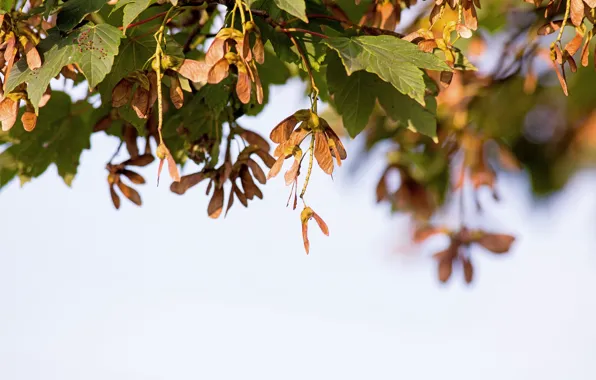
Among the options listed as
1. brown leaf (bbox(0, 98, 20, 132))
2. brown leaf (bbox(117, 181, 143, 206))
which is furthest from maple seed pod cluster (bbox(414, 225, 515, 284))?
brown leaf (bbox(0, 98, 20, 132))

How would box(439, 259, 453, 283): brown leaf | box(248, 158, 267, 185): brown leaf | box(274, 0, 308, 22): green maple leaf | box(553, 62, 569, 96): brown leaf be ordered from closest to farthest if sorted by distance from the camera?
box(274, 0, 308, 22): green maple leaf, box(553, 62, 569, 96): brown leaf, box(248, 158, 267, 185): brown leaf, box(439, 259, 453, 283): brown leaf

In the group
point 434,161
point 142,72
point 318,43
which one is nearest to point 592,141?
point 434,161

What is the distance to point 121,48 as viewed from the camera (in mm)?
1505

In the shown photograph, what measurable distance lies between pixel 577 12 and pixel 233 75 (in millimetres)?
588

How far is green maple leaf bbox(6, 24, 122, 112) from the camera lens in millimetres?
1380

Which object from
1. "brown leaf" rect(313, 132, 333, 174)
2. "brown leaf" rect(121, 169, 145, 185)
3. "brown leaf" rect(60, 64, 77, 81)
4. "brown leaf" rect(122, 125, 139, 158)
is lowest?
"brown leaf" rect(313, 132, 333, 174)

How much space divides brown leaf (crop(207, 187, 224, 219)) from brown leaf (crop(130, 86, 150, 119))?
28cm

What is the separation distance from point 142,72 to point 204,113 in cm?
31

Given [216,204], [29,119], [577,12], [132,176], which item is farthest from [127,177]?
[577,12]

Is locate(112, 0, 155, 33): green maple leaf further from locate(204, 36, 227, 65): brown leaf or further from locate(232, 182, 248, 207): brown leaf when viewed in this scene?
locate(232, 182, 248, 207): brown leaf

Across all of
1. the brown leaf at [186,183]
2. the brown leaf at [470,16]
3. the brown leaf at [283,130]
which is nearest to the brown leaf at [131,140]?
the brown leaf at [186,183]

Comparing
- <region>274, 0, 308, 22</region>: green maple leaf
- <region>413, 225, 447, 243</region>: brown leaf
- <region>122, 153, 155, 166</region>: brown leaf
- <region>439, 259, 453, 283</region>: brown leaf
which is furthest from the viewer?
<region>413, 225, 447, 243</region>: brown leaf

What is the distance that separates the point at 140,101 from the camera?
1.42 meters

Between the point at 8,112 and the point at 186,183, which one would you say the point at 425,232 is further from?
the point at 8,112
